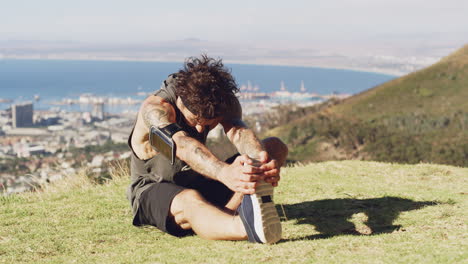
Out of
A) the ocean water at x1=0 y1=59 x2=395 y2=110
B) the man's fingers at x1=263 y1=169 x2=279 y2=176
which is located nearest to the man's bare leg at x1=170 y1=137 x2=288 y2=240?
the man's fingers at x1=263 y1=169 x2=279 y2=176

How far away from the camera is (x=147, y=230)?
4488 millimetres

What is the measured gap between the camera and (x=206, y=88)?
13.4 ft

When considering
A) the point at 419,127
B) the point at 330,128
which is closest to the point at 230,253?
the point at 330,128

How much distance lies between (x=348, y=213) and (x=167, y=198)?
1676 millimetres

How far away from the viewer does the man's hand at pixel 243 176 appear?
3.58m

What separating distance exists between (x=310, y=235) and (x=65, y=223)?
224 centimetres

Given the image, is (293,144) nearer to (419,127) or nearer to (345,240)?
(419,127)

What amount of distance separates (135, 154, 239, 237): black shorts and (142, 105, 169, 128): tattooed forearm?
554 mm

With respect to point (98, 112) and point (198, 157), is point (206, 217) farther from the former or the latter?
point (98, 112)

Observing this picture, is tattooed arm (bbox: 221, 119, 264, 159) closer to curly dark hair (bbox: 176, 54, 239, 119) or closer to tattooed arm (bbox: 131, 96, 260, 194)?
curly dark hair (bbox: 176, 54, 239, 119)

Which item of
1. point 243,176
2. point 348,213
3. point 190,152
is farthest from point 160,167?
point 348,213

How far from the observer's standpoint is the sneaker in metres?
3.59

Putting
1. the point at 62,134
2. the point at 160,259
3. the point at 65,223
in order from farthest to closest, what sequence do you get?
the point at 62,134, the point at 65,223, the point at 160,259

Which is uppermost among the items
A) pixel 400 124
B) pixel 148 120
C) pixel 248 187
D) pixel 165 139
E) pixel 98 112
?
pixel 148 120
